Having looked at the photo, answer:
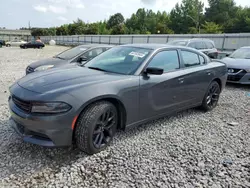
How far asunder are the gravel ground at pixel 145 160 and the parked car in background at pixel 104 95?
29 centimetres

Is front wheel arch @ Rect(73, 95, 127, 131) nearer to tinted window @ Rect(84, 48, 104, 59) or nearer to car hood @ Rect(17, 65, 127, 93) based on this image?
car hood @ Rect(17, 65, 127, 93)

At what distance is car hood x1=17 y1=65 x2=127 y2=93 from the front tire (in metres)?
0.35

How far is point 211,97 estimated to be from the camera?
192 inches

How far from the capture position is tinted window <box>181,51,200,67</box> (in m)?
4.14

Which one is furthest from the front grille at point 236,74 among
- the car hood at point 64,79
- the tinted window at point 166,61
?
the car hood at point 64,79

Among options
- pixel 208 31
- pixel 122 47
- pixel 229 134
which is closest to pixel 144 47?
pixel 122 47

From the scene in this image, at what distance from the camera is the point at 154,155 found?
295cm

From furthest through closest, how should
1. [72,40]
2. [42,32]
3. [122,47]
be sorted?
[42,32]
[72,40]
[122,47]

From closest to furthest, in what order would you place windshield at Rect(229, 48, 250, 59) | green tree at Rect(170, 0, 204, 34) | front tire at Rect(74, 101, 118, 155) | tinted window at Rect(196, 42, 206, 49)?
front tire at Rect(74, 101, 118, 155) < windshield at Rect(229, 48, 250, 59) < tinted window at Rect(196, 42, 206, 49) < green tree at Rect(170, 0, 204, 34)

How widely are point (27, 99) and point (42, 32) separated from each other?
90.4 meters

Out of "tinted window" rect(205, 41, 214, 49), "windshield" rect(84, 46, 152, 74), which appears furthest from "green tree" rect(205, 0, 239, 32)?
"windshield" rect(84, 46, 152, 74)

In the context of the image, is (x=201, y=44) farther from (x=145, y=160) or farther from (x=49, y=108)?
(x=49, y=108)

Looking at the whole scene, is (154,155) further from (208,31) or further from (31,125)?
(208,31)

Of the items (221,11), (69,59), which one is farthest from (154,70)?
(221,11)
